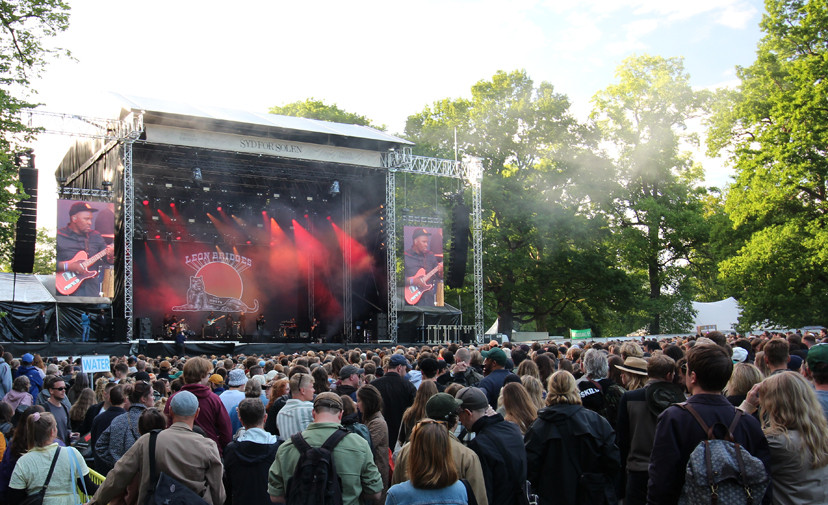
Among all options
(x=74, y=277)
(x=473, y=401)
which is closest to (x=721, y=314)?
(x=74, y=277)

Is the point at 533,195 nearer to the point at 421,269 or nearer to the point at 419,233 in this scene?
the point at 419,233

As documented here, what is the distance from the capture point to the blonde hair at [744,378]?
14.2ft

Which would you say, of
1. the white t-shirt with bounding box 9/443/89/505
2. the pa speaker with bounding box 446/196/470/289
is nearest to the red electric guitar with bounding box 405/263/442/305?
the pa speaker with bounding box 446/196/470/289

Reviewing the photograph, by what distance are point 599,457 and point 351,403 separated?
159cm

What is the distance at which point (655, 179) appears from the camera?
34.2m

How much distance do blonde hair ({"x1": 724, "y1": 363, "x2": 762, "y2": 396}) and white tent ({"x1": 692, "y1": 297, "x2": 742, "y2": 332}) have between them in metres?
24.8

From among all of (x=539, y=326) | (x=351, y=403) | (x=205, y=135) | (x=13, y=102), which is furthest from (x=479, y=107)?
(x=351, y=403)

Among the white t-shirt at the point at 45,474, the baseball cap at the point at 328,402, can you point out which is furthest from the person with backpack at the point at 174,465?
the white t-shirt at the point at 45,474

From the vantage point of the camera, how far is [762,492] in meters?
2.93

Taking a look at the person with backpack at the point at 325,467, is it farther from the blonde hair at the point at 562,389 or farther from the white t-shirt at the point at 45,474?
the white t-shirt at the point at 45,474

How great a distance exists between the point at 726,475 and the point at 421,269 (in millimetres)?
22201

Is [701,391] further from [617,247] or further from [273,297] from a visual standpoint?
[617,247]

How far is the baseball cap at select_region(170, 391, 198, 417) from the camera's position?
4.23 m

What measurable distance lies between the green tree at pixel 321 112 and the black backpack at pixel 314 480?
34.2 m
